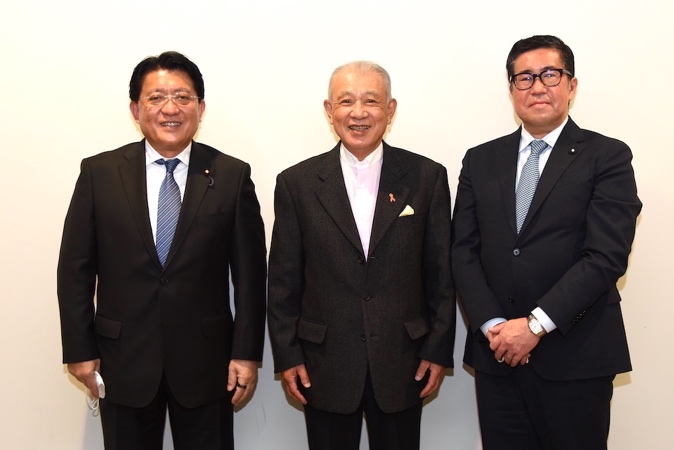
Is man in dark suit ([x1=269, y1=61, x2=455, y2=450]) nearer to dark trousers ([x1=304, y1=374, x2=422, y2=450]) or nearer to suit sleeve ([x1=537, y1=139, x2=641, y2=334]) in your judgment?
dark trousers ([x1=304, y1=374, x2=422, y2=450])

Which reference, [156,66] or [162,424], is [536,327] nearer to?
[162,424]

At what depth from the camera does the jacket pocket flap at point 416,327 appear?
2.49 metres

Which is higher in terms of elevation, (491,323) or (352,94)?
(352,94)

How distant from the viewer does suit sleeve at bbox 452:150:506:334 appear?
2.45m

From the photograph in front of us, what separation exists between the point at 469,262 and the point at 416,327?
295 mm

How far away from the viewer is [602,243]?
231cm

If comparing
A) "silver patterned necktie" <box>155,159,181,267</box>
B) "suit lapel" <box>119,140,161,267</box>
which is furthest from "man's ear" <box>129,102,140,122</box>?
"silver patterned necktie" <box>155,159,181,267</box>

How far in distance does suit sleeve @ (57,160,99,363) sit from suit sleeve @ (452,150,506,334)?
129cm

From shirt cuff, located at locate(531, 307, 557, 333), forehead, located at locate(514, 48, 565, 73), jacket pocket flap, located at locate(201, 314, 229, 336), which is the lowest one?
shirt cuff, located at locate(531, 307, 557, 333)

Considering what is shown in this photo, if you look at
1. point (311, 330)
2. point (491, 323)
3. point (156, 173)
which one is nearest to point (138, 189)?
point (156, 173)

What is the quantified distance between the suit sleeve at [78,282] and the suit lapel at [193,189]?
30cm

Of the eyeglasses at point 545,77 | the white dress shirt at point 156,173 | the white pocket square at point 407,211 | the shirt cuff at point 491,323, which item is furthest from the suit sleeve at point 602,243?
the white dress shirt at point 156,173

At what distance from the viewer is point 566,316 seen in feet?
7.50

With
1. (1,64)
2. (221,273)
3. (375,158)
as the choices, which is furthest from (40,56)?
(375,158)
